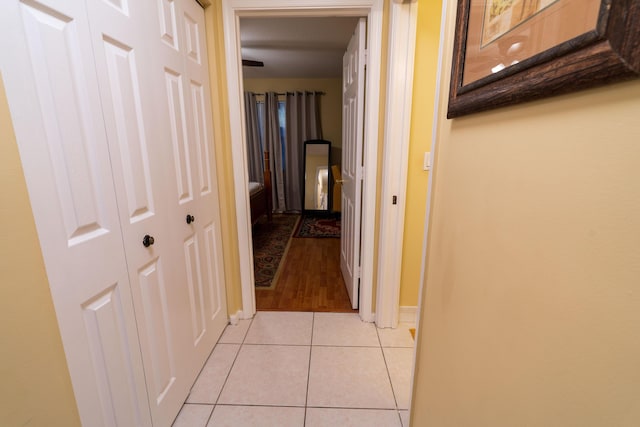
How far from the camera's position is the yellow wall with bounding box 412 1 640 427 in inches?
14.0

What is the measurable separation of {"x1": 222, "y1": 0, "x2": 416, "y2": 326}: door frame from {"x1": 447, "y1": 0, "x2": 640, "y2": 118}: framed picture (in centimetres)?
101

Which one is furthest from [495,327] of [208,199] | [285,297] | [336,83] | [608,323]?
[336,83]

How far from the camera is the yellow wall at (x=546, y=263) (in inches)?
14.0

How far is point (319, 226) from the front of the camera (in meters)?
4.57

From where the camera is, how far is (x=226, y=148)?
6.12ft

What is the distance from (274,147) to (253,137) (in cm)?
44

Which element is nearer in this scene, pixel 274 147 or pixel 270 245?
pixel 270 245

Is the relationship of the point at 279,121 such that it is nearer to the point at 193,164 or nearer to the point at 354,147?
the point at 354,147

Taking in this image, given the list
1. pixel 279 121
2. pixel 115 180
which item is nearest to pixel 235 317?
pixel 115 180

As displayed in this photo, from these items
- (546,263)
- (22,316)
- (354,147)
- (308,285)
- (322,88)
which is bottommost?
(308,285)

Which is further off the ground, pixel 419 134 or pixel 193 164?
pixel 419 134

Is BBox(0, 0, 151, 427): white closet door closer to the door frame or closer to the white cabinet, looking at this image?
the white cabinet

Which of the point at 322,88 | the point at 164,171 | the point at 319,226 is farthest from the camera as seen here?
the point at 322,88

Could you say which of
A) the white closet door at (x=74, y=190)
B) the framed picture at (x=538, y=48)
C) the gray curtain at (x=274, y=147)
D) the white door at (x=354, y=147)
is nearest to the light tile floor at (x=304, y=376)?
the white door at (x=354, y=147)
